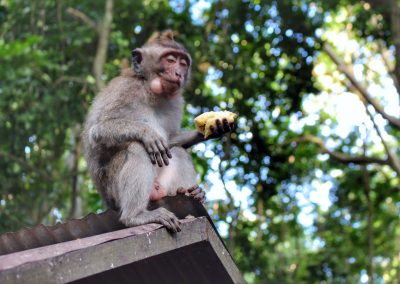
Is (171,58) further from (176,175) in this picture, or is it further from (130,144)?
(130,144)

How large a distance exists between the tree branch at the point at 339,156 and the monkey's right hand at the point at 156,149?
23.6ft

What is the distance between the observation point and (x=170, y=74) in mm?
6379

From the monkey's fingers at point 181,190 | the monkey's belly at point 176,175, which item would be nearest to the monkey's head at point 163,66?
the monkey's belly at point 176,175

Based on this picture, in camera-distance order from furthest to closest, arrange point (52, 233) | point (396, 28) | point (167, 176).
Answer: point (396, 28) → point (167, 176) → point (52, 233)

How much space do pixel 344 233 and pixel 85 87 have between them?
6.49 m

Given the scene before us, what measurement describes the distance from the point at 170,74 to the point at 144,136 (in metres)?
1.06

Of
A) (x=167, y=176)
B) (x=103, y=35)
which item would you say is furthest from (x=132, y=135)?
(x=103, y=35)

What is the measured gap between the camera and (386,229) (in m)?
15.4

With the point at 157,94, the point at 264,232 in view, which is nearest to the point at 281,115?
the point at 264,232

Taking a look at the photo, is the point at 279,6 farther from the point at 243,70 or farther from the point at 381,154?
the point at 381,154

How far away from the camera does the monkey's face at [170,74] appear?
6.36 m

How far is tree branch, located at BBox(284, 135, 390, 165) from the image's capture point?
1203cm

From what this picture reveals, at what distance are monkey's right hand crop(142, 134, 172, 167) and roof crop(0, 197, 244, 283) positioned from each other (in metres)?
0.37

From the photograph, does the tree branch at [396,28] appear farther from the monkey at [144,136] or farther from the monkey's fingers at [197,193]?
the monkey's fingers at [197,193]
